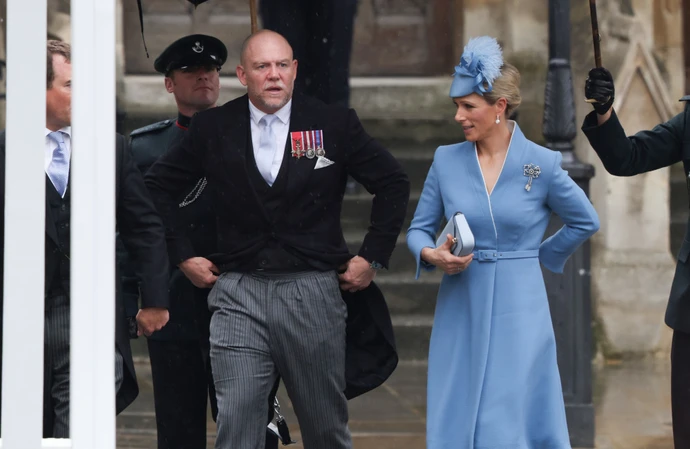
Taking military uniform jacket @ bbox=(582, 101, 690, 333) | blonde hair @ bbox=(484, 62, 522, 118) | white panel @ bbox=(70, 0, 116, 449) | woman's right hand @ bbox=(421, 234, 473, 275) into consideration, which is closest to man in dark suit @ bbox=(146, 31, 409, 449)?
woman's right hand @ bbox=(421, 234, 473, 275)

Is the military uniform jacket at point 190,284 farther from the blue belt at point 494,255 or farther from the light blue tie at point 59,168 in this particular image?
the blue belt at point 494,255

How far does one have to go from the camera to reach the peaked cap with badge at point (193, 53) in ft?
17.6

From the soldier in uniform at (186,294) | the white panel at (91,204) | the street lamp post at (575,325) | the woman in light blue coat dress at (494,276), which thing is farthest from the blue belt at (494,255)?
the white panel at (91,204)

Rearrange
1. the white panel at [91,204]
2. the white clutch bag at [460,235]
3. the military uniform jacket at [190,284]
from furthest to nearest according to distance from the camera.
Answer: the military uniform jacket at [190,284], the white clutch bag at [460,235], the white panel at [91,204]

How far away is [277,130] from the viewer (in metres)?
4.84

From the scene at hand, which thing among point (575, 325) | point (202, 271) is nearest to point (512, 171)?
point (202, 271)

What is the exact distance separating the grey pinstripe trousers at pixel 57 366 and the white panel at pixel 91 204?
1.48 metres

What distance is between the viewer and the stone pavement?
21.6ft

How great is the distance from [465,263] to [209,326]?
101cm

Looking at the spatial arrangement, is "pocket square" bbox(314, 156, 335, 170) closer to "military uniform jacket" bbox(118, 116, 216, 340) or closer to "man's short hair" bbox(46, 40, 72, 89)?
"military uniform jacket" bbox(118, 116, 216, 340)

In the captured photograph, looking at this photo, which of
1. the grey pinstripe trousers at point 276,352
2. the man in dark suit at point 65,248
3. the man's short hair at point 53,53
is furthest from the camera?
the grey pinstripe trousers at point 276,352

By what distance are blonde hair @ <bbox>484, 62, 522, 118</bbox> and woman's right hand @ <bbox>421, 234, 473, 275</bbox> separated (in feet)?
1.60

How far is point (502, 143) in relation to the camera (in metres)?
4.82

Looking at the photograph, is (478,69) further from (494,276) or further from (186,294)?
(186,294)
